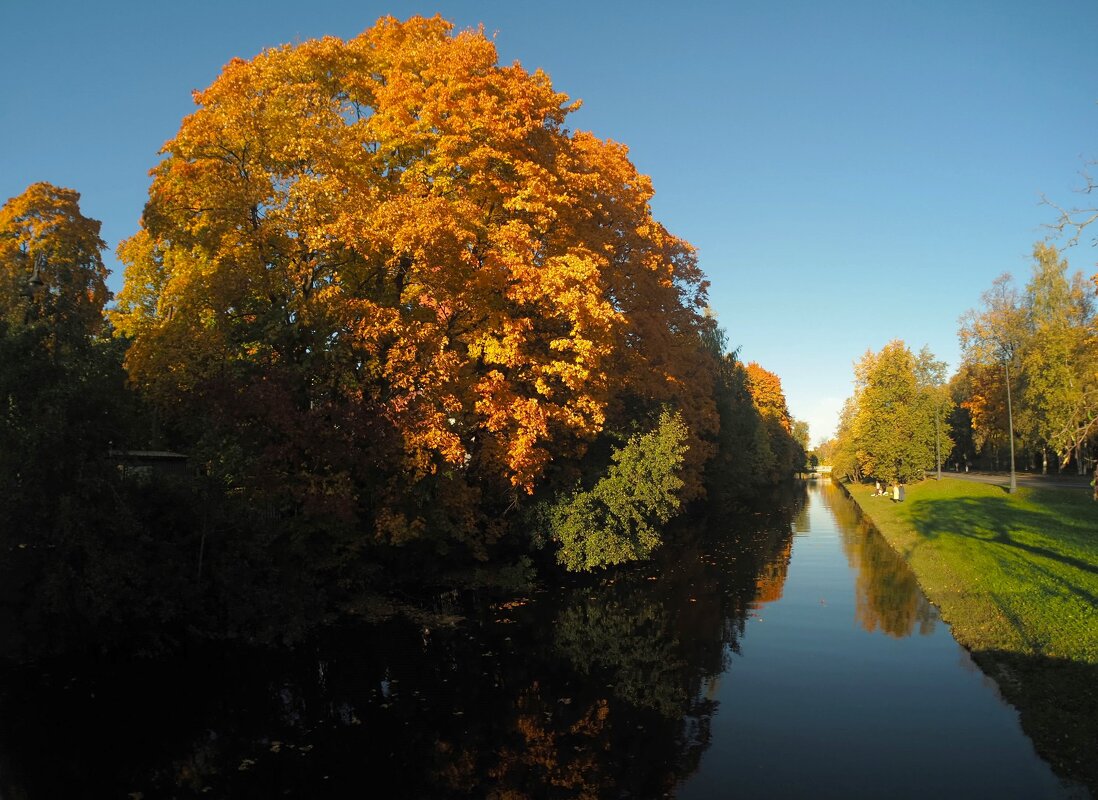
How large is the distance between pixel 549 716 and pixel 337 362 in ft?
33.7

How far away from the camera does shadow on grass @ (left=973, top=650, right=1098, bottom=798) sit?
9258mm

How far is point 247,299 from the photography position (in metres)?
18.4

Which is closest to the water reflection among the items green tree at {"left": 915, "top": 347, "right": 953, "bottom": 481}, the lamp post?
green tree at {"left": 915, "top": 347, "right": 953, "bottom": 481}

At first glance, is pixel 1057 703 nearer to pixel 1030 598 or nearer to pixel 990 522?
pixel 1030 598

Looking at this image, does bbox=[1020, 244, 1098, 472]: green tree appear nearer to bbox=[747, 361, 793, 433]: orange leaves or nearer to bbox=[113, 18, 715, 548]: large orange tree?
bbox=[113, 18, 715, 548]: large orange tree

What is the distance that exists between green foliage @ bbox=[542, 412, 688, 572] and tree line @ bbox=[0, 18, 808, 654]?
0.37 feet

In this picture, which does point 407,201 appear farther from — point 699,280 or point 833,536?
point 833,536

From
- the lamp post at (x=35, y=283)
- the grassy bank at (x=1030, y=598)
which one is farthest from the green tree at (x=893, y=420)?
the lamp post at (x=35, y=283)

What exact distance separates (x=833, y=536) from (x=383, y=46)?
102ft

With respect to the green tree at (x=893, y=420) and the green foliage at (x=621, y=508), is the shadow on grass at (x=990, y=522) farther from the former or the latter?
the green foliage at (x=621, y=508)

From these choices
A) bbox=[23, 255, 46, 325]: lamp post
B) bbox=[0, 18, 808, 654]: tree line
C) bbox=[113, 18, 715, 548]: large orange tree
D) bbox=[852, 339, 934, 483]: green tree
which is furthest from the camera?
bbox=[852, 339, 934, 483]: green tree

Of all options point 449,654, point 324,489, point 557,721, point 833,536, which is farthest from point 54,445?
point 833,536

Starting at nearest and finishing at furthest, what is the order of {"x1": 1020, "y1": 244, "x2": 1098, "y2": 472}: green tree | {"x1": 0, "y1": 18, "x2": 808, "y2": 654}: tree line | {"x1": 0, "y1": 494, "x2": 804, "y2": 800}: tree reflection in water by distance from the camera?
{"x1": 0, "y1": 494, "x2": 804, "y2": 800}: tree reflection in water, {"x1": 0, "y1": 18, "x2": 808, "y2": 654}: tree line, {"x1": 1020, "y1": 244, "x2": 1098, "y2": 472}: green tree

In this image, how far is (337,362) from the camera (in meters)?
17.8
